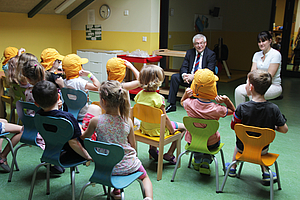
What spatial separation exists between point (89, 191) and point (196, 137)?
3.33 feet

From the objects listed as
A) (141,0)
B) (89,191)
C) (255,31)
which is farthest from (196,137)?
(255,31)

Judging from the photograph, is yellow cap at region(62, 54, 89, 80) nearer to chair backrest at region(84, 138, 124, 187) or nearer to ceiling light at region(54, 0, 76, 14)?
chair backrest at region(84, 138, 124, 187)

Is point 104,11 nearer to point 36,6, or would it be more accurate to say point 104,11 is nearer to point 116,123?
point 36,6

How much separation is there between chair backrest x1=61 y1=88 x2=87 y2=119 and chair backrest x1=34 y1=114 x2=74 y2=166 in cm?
70

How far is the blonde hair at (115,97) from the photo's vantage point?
1.79 metres

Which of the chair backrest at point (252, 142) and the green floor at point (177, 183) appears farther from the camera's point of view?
the green floor at point (177, 183)

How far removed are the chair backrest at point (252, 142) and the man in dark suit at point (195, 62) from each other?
236 cm

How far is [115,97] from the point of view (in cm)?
180

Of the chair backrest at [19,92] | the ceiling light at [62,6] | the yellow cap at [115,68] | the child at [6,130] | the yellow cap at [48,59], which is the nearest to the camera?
the child at [6,130]

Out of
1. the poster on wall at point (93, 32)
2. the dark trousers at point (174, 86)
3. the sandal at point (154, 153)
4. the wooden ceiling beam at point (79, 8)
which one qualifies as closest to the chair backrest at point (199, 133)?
the sandal at point (154, 153)

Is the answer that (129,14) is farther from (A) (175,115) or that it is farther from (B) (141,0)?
(A) (175,115)

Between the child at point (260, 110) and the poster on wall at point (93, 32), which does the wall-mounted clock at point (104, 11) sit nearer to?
the poster on wall at point (93, 32)

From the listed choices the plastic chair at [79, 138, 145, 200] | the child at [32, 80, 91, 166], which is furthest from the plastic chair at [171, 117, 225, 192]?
the child at [32, 80, 91, 166]

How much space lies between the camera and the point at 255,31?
910 centimetres
